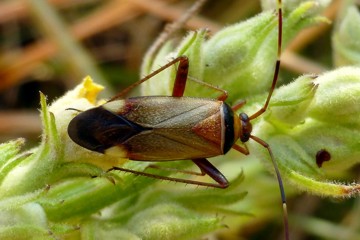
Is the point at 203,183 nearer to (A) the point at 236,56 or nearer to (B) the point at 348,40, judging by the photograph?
(A) the point at 236,56

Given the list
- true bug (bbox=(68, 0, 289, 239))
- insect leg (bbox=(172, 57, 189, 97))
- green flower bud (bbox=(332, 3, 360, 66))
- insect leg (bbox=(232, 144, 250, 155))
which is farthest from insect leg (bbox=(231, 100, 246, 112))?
green flower bud (bbox=(332, 3, 360, 66))

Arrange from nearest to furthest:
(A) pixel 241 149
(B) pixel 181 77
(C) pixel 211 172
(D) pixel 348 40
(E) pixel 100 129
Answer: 1. (E) pixel 100 129
2. (B) pixel 181 77
3. (C) pixel 211 172
4. (A) pixel 241 149
5. (D) pixel 348 40

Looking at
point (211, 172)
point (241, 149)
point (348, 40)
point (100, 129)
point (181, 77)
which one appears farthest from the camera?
point (348, 40)

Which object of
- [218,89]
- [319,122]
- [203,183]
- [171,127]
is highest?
[218,89]

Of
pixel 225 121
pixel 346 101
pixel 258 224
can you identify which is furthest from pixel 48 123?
pixel 258 224

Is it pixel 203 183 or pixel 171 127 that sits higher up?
pixel 171 127

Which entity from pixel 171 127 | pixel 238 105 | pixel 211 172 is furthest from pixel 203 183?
pixel 238 105

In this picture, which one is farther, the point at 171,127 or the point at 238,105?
the point at 238,105

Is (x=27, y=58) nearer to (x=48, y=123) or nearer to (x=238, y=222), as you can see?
(x=238, y=222)

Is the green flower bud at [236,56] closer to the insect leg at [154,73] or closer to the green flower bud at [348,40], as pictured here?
the insect leg at [154,73]
